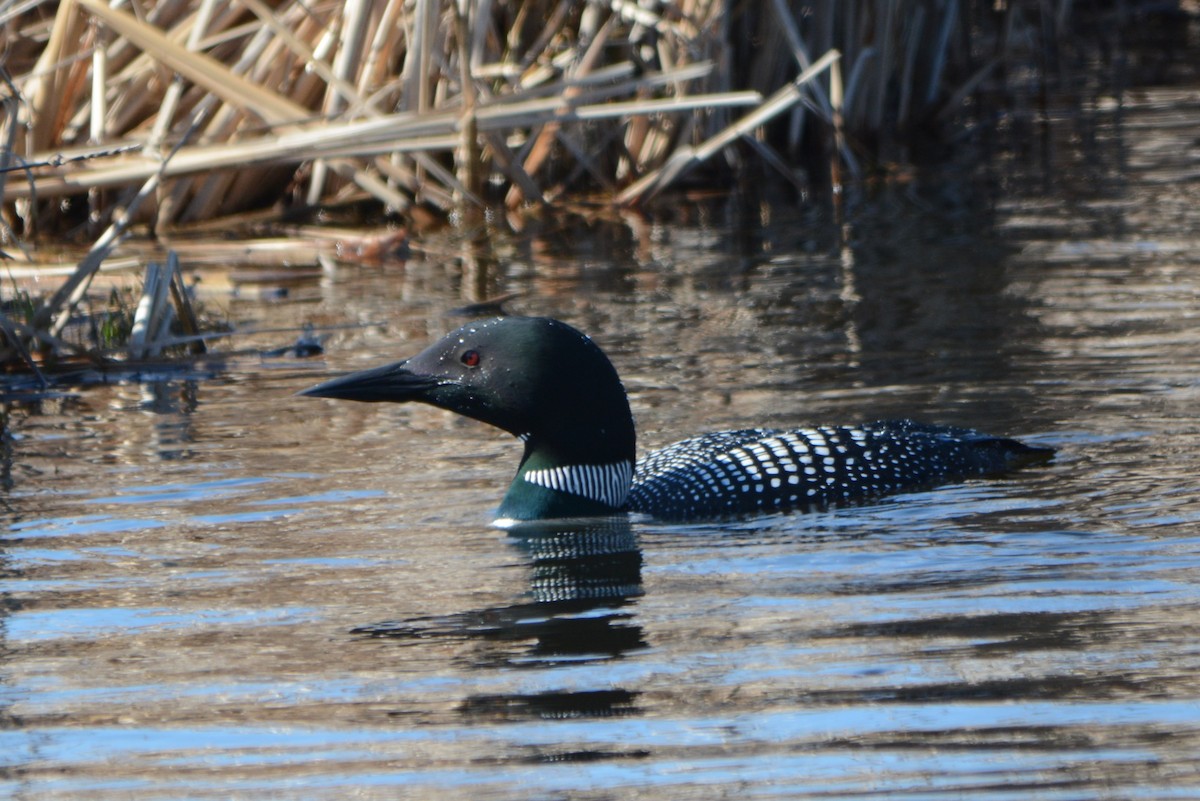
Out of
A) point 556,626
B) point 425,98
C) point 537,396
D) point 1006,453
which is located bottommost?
point 556,626

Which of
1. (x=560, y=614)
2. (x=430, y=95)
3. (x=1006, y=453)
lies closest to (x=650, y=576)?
(x=560, y=614)

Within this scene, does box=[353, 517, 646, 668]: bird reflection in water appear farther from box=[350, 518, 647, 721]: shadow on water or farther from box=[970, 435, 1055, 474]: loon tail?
box=[970, 435, 1055, 474]: loon tail

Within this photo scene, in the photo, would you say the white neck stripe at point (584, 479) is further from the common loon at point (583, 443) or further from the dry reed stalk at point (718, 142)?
the dry reed stalk at point (718, 142)

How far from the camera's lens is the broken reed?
26.1 ft

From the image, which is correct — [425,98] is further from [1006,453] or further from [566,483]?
[1006,453]

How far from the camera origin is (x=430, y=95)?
9070 mm

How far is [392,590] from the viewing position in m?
4.25

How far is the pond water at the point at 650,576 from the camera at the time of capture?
121 inches

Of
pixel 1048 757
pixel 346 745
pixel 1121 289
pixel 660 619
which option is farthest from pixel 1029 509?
pixel 1121 289

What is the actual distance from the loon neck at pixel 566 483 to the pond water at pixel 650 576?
81 millimetres

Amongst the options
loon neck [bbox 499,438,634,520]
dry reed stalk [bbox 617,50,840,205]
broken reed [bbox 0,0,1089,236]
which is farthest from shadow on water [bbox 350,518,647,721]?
dry reed stalk [bbox 617,50,840,205]

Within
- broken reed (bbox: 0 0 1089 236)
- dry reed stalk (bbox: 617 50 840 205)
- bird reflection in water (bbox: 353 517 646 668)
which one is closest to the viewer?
bird reflection in water (bbox: 353 517 646 668)

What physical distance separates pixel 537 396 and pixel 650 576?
0.75m

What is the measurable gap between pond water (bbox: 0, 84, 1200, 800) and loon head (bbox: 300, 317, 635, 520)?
120mm
